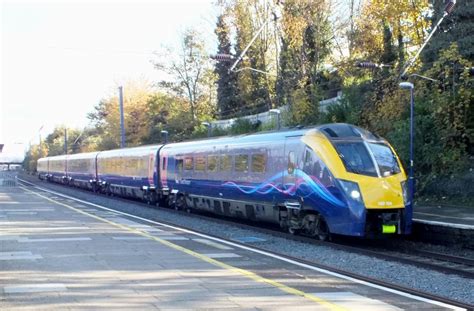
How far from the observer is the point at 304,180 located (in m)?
15.5

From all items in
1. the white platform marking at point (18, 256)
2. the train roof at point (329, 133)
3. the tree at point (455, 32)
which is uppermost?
the tree at point (455, 32)

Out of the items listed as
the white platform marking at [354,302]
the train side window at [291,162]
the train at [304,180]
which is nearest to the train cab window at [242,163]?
the train at [304,180]

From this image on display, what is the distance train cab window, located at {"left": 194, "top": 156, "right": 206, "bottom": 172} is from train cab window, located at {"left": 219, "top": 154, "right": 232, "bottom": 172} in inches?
65.5

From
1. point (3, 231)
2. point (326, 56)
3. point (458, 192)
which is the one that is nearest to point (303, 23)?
point (326, 56)

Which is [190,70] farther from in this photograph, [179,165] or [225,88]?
[179,165]

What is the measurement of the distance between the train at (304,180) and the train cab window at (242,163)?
1.3 inches

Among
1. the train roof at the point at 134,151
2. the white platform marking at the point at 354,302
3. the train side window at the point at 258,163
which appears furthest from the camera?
the train roof at the point at 134,151

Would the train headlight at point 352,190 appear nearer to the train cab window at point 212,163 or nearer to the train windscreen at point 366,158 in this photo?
the train windscreen at point 366,158

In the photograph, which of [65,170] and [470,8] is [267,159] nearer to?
[470,8]

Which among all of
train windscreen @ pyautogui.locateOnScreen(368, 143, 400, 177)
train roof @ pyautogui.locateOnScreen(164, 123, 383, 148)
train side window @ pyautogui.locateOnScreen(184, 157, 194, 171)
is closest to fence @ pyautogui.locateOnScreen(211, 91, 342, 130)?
train side window @ pyautogui.locateOnScreen(184, 157, 194, 171)

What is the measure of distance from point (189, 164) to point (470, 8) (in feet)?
54.7

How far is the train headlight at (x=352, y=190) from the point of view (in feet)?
45.5

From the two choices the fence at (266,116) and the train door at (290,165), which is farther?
the fence at (266,116)

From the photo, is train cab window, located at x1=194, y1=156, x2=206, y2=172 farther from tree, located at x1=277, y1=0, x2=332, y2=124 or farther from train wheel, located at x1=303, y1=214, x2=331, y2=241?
tree, located at x1=277, y1=0, x2=332, y2=124
